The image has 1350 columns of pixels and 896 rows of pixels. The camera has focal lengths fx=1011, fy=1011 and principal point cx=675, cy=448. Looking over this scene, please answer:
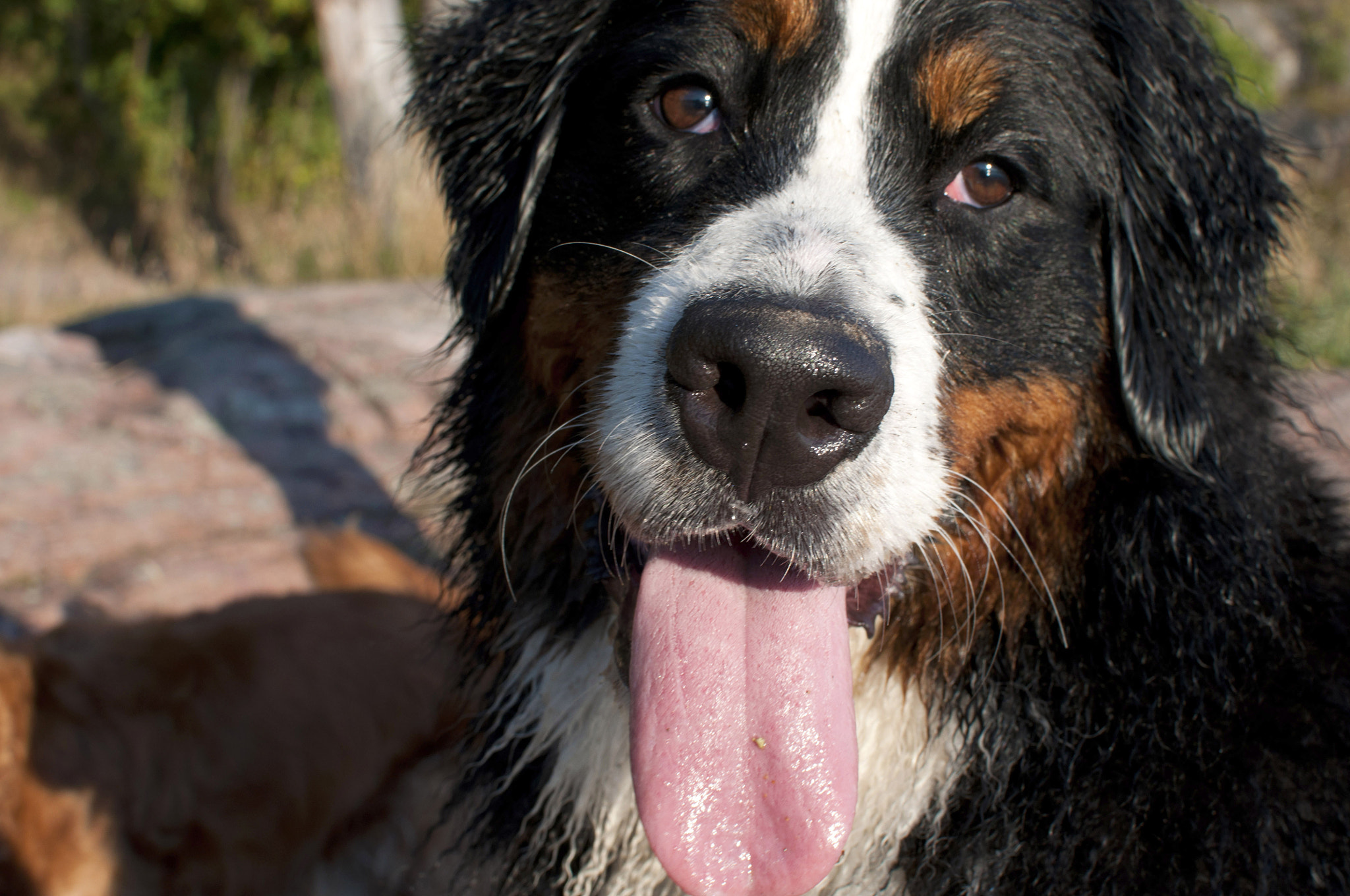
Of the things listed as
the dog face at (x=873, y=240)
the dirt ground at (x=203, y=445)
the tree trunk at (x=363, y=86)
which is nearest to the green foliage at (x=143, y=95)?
the tree trunk at (x=363, y=86)

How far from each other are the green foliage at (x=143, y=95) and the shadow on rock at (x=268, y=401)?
32.9 feet

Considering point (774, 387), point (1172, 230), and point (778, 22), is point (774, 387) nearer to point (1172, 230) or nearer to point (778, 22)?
point (778, 22)

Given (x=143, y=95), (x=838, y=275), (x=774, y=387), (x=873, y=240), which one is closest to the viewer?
(x=774, y=387)

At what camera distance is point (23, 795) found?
3.06 metres

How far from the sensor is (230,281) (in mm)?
10320

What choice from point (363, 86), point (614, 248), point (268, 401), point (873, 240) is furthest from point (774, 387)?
point (363, 86)

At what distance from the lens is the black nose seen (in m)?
1.60

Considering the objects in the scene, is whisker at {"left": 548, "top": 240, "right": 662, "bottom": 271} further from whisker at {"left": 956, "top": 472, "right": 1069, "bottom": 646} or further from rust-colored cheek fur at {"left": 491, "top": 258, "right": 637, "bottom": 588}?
whisker at {"left": 956, "top": 472, "right": 1069, "bottom": 646}

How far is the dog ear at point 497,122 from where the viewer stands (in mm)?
2242

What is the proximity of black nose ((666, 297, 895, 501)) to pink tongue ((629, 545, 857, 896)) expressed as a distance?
31 centimetres

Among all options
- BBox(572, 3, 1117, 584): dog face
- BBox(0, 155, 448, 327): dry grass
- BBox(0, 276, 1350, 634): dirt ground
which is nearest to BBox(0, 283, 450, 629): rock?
BBox(0, 276, 1350, 634): dirt ground

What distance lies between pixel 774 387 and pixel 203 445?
16.5ft

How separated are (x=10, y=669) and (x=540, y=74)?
8.17ft

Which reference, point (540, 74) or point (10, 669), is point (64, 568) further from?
point (540, 74)
